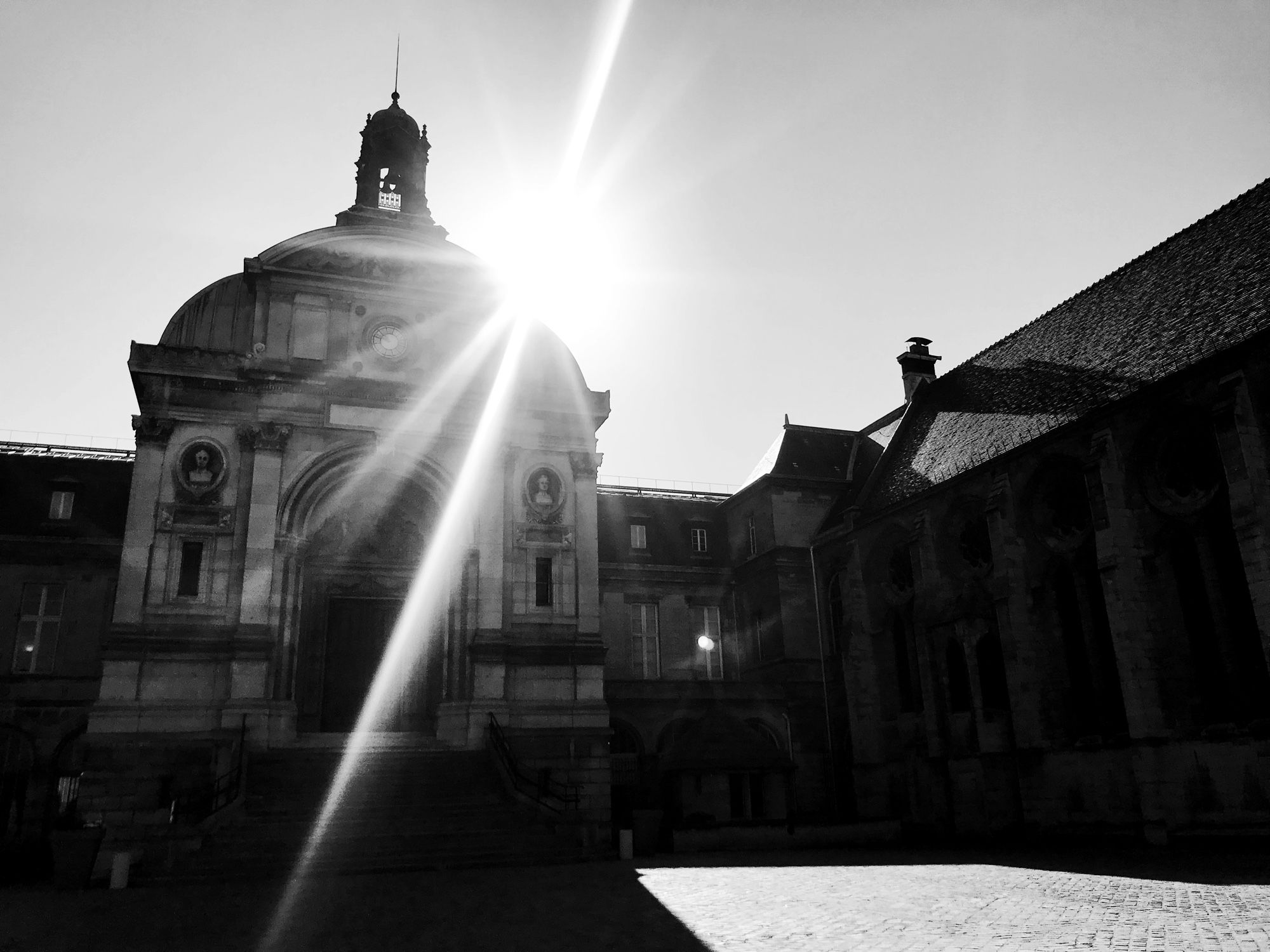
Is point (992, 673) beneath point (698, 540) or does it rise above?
beneath

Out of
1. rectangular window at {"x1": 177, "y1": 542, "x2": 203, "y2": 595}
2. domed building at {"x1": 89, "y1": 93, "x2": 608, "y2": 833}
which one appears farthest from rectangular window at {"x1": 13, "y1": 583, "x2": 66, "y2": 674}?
rectangular window at {"x1": 177, "y1": 542, "x2": 203, "y2": 595}

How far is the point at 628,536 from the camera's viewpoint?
39.5 m

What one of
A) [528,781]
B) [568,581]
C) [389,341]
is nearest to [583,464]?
[568,581]

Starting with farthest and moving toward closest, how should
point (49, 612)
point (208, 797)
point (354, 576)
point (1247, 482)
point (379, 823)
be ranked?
point (49, 612), point (354, 576), point (208, 797), point (379, 823), point (1247, 482)

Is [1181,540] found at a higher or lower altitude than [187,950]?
higher

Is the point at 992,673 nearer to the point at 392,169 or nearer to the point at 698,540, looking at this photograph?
the point at 698,540

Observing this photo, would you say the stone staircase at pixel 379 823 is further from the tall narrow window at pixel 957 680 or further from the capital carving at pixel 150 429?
the tall narrow window at pixel 957 680

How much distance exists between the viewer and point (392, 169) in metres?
34.4

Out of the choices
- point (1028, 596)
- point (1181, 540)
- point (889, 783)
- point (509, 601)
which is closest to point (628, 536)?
point (509, 601)

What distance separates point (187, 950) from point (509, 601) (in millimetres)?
17168

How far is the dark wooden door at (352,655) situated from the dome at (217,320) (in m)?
8.02

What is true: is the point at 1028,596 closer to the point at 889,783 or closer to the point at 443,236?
the point at 889,783

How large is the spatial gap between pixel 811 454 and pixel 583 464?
1261cm

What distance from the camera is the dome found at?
2834cm
